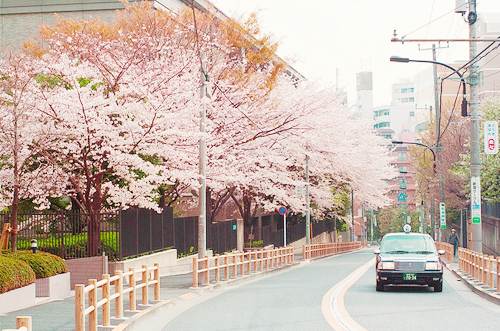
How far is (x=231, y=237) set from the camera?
4384 centimetres

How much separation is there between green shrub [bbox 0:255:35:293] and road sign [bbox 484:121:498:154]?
672 inches

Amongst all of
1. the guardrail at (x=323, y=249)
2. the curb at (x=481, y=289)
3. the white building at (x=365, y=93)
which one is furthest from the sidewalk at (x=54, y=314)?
the white building at (x=365, y=93)

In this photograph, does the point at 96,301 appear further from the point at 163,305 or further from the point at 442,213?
the point at 442,213

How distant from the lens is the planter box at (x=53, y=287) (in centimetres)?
1955

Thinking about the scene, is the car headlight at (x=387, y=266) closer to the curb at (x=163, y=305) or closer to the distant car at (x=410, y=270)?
the distant car at (x=410, y=270)

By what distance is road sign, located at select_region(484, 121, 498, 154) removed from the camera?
2793cm

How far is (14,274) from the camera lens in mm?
16875

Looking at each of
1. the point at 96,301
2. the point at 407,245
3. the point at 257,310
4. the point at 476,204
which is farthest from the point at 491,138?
the point at 96,301

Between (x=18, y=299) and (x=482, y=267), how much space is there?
1281 centimetres

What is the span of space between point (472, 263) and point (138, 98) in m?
12.2

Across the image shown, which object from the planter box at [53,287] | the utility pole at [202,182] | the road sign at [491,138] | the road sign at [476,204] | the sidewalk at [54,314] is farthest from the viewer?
the road sign at [491,138]

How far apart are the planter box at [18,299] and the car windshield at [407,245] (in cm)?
994

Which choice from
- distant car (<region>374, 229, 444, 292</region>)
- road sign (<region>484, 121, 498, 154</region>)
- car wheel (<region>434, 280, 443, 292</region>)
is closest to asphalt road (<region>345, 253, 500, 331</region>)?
car wheel (<region>434, 280, 443, 292</region>)

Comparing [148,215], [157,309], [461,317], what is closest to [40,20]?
→ [148,215]
